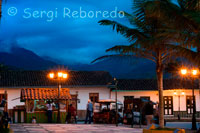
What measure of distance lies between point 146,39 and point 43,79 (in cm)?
2767

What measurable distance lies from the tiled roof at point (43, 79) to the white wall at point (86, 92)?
60 cm

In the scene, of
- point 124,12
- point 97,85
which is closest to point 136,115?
point 124,12

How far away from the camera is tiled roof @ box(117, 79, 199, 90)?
41.5 metres

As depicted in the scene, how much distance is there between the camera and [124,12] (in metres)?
16.8

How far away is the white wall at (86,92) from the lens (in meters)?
40.1

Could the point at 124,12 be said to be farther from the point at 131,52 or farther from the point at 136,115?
the point at 136,115

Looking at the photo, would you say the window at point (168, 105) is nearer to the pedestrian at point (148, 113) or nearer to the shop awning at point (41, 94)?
the shop awning at point (41, 94)

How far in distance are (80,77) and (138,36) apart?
26828 mm

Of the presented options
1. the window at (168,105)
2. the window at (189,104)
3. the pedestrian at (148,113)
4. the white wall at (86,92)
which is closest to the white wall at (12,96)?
the white wall at (86,92)

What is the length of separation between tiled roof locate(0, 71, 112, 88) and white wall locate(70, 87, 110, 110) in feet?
1.96

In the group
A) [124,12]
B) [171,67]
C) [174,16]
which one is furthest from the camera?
[171,67]

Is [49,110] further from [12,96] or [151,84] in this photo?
[151,84]

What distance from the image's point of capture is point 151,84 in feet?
139

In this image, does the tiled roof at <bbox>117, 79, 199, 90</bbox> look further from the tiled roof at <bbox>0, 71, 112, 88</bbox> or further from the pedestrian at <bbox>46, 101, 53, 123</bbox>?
the pedestrian at <bbox>46, 101, 53, 123</bbox>
